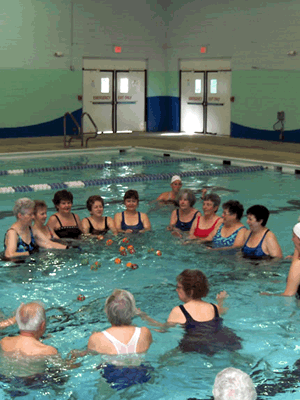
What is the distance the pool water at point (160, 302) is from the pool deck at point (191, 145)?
19.7 ft

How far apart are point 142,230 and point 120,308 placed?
406 cm

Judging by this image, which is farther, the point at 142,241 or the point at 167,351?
the point at 142,241

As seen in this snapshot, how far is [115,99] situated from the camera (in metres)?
22.1

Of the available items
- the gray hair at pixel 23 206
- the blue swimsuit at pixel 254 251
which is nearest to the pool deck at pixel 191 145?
the blue swimsuit at pixel 254 251

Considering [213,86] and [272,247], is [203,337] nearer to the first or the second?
[272,247]

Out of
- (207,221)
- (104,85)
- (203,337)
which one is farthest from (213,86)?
(203,337)

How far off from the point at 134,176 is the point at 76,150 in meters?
4.13

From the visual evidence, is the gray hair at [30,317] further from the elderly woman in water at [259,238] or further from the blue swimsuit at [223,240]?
the blue swimsuit at [223,240]

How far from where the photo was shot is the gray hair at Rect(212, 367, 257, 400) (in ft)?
8.54

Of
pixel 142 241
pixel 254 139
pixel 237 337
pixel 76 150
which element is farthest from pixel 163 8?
pixel 237 337

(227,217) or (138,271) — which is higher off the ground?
(227,217)

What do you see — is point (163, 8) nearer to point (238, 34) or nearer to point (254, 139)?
point (238, 34)

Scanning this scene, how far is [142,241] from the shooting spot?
25.3 ft

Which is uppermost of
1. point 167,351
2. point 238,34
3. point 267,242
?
point 238,34
